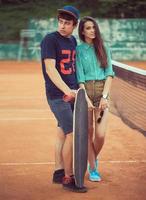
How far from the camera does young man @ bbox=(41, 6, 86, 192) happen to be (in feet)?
18.4

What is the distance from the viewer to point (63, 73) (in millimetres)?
5738

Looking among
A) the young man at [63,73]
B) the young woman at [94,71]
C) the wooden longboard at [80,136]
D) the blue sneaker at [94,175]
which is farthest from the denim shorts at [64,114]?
the blue sneaker at [94,175]

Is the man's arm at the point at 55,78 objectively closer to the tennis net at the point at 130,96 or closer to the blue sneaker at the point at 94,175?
the blue sneaker at the point at 94,175

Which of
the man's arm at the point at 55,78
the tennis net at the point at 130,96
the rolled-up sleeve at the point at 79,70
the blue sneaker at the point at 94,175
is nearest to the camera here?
the man's arm at the point at 55,78

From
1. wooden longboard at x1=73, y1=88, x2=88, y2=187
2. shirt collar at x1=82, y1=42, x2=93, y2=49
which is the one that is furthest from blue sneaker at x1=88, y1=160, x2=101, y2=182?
shirt collar at x1=82, y1=42, x2=93, y2=49

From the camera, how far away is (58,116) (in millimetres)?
5734

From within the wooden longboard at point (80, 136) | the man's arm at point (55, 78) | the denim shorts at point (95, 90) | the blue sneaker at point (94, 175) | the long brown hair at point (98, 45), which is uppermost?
the long brown hair at point (98, 45)

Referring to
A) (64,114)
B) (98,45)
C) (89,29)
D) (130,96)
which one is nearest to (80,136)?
(64,114)

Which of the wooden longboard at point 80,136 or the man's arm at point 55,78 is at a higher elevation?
the man's arm at point 55,78

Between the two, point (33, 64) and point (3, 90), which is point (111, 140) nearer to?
point (3, 90)

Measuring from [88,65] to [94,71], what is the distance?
98 mm

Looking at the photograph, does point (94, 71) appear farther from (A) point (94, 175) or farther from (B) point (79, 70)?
(A) point (94, 175)

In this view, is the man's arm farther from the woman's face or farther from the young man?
the woman's face

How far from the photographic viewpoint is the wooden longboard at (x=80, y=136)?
5586 millimetres
